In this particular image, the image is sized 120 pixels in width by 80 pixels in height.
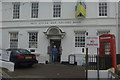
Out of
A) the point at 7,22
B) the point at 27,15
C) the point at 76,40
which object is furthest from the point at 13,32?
the point at 76,40

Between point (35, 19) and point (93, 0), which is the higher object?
point (93, 0)

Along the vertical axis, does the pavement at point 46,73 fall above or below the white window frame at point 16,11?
below

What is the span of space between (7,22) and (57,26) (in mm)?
5933

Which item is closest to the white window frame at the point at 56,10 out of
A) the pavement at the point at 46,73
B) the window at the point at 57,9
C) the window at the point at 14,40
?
the window at the point at 57,9

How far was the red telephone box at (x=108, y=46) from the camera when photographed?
7.30 meters

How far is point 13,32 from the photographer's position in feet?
47.8

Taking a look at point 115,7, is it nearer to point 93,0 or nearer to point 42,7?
point 93,0

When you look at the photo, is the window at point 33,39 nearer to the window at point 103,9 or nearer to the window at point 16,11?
the window at point 16,11

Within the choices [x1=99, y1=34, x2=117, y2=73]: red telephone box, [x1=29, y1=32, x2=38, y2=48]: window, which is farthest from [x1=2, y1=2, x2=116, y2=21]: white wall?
[x1=99, y1=34, x2=117, y2=73]: red telephone box

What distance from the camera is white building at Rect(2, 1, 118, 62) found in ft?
41.8

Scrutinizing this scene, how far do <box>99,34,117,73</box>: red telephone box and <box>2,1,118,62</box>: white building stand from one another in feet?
15.3

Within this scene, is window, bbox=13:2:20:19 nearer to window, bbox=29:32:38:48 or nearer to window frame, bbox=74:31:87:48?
window, bbox=29:32:38:48

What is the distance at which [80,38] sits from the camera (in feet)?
43.0

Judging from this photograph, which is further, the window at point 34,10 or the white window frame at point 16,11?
the white window frame at point 16,11
